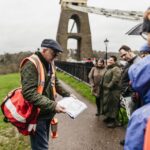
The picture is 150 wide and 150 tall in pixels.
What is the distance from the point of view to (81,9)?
57.2 m

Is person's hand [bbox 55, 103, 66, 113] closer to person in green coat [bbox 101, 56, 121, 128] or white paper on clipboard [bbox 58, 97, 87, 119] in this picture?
white paper on clipboard [bbox 58, 97, 87, 119]

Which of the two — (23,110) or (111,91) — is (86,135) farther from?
(23,110)

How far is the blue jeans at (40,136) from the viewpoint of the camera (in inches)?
186

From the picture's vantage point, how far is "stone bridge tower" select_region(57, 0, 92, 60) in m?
54.7

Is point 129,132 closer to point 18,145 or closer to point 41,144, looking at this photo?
point 41,144

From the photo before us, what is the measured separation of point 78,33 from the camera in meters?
56.2

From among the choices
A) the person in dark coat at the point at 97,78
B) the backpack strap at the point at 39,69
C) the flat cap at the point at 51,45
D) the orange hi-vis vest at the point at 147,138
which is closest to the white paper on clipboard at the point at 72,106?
the backpack strap at the point at 39,69

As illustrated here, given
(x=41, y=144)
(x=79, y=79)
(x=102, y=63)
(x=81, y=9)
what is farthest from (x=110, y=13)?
(x=41, y=144)

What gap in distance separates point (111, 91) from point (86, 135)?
1603 millimetres

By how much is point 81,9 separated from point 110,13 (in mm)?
11188

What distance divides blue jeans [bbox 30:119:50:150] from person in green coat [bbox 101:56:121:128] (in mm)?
4907

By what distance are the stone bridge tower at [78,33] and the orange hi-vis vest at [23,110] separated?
162 feet

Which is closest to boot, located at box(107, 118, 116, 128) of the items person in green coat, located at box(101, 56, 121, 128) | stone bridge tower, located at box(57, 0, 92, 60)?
person in green coat, located at box(101, 56, 121, 128)

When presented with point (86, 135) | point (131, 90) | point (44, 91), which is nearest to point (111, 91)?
point (86, 135)
